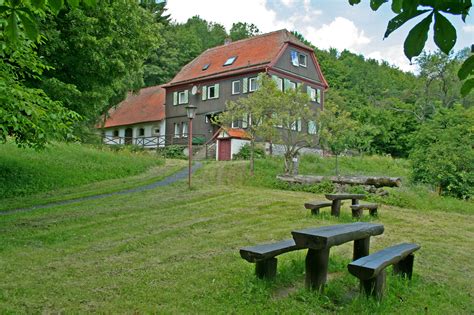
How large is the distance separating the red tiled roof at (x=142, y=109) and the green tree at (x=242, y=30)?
17.7 metres

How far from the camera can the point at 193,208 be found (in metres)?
10.6

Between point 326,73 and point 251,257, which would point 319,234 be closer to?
point 251,257

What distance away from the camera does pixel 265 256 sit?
176 inches

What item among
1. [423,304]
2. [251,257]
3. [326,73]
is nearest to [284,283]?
[251,257]

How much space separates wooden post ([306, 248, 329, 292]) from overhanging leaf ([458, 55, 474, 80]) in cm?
275

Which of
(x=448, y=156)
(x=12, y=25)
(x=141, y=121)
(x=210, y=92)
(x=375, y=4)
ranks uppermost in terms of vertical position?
(x=210, y=92)

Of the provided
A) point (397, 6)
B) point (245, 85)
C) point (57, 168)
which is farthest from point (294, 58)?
point (397, 6)

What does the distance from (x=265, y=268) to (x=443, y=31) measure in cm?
345

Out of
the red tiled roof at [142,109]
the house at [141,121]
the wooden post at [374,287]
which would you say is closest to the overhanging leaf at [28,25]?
the wooden post at [374,287]

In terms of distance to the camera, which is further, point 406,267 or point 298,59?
point 298,59

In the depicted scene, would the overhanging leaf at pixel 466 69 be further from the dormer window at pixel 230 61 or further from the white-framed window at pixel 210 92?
the dormer window at pixel 230 61

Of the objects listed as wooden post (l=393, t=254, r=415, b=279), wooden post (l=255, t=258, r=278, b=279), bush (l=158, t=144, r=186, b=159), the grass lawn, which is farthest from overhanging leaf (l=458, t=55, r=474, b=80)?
bush (l=158, t=144, r=186, b=159)

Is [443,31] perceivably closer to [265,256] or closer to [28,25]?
[28,25]

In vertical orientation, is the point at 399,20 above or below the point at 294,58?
below
